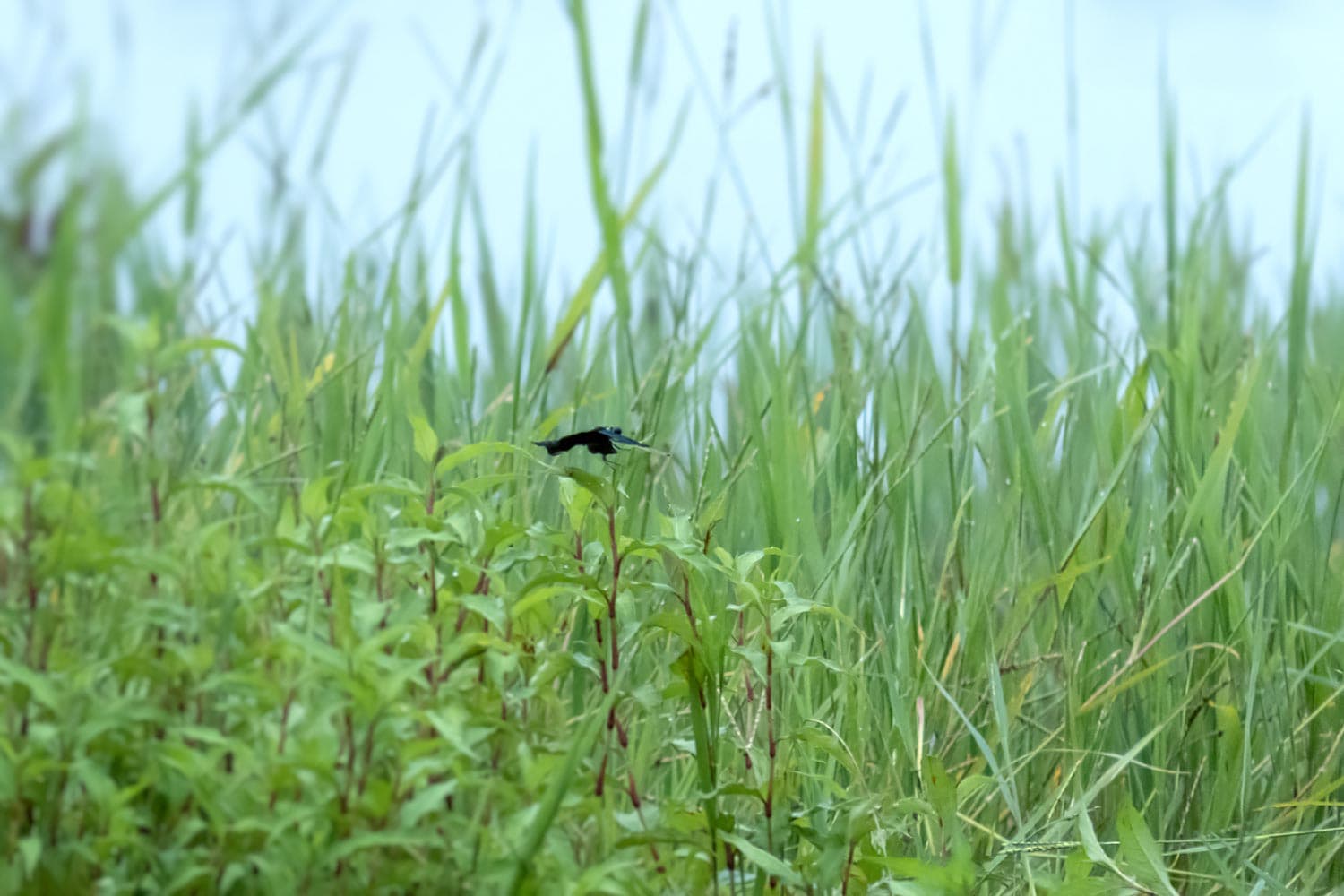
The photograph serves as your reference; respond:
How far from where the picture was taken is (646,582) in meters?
1.44

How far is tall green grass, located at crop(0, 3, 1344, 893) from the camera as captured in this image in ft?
3.81

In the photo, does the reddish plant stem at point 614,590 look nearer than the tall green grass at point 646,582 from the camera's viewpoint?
No

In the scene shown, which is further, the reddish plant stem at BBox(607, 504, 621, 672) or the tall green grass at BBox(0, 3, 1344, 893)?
the reddish plant stem at BBox(607, 504, 621, 672)

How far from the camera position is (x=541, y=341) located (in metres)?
1.90

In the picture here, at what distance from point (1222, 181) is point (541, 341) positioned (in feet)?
4.76

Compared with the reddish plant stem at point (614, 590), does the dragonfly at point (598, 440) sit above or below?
→ above

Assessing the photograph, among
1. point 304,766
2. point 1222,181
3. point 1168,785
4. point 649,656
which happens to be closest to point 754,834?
point 649,656

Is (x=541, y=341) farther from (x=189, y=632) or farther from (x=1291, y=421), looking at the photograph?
(x=1291, y=421)

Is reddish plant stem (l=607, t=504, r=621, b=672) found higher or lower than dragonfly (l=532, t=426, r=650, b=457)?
lower

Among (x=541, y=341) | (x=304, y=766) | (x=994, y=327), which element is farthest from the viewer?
(x=994, y=327)

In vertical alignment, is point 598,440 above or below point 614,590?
above

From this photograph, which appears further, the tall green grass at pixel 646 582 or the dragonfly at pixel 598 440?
the dragonfly at pixel 598 440

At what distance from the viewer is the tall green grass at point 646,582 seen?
1.16m

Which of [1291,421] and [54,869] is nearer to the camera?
[54,869]
